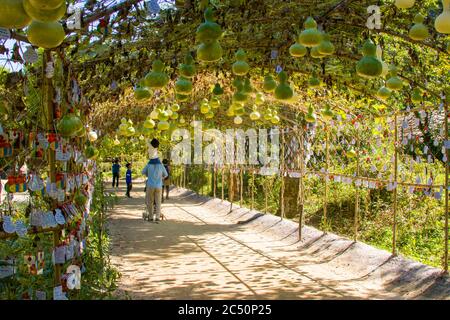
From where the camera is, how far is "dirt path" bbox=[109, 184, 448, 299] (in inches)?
211

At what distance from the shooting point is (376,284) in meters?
5.69

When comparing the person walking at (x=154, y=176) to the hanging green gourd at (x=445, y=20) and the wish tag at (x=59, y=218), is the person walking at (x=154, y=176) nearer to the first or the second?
the wish tag at (x=59, y=218)

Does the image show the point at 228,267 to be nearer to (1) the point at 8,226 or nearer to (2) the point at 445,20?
(1) the point at 8,226

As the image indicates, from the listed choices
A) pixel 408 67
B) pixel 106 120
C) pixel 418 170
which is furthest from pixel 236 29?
pixel 106 120

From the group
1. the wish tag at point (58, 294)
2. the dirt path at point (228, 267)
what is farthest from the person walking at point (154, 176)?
the wish tag at point (58, 294)

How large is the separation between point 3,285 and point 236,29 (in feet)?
10.6

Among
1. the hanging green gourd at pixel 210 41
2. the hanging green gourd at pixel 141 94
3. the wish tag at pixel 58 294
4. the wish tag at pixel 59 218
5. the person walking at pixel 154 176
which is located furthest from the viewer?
the person walking at pixel 154 176

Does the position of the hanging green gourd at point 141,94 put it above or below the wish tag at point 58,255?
above

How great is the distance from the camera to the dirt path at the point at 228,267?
5352 mm

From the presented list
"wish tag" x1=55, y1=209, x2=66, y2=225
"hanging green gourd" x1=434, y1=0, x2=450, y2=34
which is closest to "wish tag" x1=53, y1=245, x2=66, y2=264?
"wish tag" x1=55, y1=209, x2=66, y2=225

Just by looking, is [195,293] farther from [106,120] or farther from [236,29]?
[106,120]

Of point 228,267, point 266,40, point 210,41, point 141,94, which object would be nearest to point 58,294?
point 141,94

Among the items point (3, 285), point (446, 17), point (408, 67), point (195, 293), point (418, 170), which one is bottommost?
point (195, 293)

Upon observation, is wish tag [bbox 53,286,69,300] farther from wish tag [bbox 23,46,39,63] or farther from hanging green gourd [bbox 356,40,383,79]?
hanging green gourd [bbox 356,40,383,79]
